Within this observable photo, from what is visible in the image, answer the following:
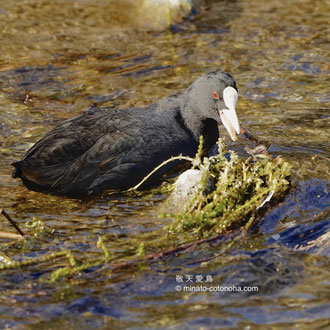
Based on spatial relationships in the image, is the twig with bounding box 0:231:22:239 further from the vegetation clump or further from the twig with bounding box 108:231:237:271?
the vegetation clump

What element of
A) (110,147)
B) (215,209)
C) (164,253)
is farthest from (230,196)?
(110,147)

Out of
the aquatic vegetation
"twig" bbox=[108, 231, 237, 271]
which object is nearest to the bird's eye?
the aquatic vegetation

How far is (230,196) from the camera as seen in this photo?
4.01 m

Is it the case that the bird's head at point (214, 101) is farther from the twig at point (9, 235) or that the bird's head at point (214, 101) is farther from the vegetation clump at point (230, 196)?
the twig at point (9, 235)

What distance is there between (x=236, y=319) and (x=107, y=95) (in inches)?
147

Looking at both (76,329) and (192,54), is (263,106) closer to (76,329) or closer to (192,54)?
(192,54)

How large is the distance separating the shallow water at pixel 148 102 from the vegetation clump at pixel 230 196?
0.13 m

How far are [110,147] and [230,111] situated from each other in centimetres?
95

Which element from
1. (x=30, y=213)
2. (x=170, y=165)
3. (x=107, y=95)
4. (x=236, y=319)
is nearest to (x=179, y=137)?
(x=170, y=165)

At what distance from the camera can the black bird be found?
4.50 metres

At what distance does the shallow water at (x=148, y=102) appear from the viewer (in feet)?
10.5

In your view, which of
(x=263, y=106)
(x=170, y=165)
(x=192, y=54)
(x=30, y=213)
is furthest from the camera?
(x=192, y=54)

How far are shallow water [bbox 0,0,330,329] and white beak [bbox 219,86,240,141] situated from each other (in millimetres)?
448

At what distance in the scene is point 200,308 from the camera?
3.19m
